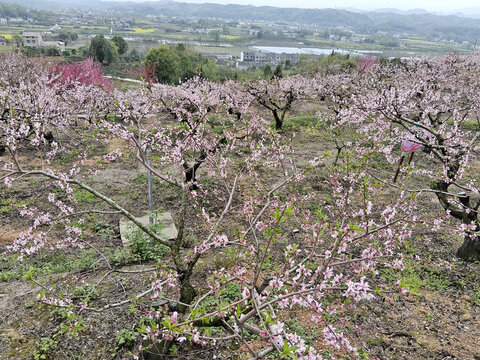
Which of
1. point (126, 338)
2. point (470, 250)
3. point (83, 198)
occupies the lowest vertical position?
point (83, 198)

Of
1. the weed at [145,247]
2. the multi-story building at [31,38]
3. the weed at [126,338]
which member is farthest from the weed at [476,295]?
the multi-story building at [31,38]

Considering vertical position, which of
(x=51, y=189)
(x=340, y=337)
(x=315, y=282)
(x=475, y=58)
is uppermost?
(x=475, y=58)

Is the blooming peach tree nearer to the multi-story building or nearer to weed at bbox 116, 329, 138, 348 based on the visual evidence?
weed at bbox 116, 329, 138, 348

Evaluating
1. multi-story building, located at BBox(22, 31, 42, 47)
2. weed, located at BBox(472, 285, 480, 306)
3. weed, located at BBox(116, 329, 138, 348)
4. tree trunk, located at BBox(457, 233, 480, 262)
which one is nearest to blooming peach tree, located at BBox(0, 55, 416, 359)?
weed, located at BBox(116, 329, 138, 348)

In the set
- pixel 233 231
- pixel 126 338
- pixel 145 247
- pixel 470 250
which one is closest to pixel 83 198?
pixel 145 247

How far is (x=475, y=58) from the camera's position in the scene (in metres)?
32.2

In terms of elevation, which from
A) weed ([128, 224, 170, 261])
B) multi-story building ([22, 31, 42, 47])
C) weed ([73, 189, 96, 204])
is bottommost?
weed ([73, 189, 96, 204])

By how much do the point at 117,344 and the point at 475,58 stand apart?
134 ft

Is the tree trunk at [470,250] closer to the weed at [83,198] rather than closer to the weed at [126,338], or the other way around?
the weed at [126,338]

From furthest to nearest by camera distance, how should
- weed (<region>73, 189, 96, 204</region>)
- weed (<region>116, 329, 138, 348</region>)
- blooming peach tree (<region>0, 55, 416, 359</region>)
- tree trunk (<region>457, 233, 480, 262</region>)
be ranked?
weed (<region>73, 189, 96, 204</region>)
tree trunk (<region>457, 233, 480, 262</region>)
weed (<region>116, 329, 138, 348</region>)
blooming peach tree (<region>0, 55, 416, 359</region>)

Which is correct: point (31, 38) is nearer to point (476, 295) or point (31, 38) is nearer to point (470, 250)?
point (470, 250)

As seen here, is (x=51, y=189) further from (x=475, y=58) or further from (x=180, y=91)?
(x=475, y=58)

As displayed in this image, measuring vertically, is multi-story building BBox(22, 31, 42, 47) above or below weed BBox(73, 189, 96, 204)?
above

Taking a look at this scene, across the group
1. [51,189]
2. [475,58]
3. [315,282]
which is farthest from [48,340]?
[475,58]
